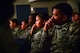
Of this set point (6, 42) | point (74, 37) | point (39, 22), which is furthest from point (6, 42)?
point (39, 22)

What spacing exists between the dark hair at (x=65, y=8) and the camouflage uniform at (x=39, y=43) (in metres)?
0.14

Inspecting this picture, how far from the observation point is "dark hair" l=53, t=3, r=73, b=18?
2.65ft

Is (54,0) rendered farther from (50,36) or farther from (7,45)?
(7,45)

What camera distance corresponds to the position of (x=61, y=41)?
32.2 inches

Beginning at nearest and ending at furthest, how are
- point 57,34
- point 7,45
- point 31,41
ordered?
point 7,45 < point 57,34 < point 31,41

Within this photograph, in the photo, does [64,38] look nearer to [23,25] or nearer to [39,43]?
[39,43]

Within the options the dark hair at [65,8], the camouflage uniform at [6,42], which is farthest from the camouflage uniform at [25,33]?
the camouflage uniform at [6,42]

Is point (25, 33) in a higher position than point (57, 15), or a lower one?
lower

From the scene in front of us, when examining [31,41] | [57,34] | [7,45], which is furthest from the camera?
[31,41]

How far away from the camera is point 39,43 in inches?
34.3

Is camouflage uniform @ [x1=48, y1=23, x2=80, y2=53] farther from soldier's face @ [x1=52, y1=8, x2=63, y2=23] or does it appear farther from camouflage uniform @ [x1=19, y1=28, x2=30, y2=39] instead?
camouflage uniform @ [x1=19, y1=28, x2=30, y2=39]

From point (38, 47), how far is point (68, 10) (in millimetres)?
228

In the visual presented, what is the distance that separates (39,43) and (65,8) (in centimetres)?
21

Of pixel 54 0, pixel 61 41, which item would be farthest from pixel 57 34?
pixel 54 0
